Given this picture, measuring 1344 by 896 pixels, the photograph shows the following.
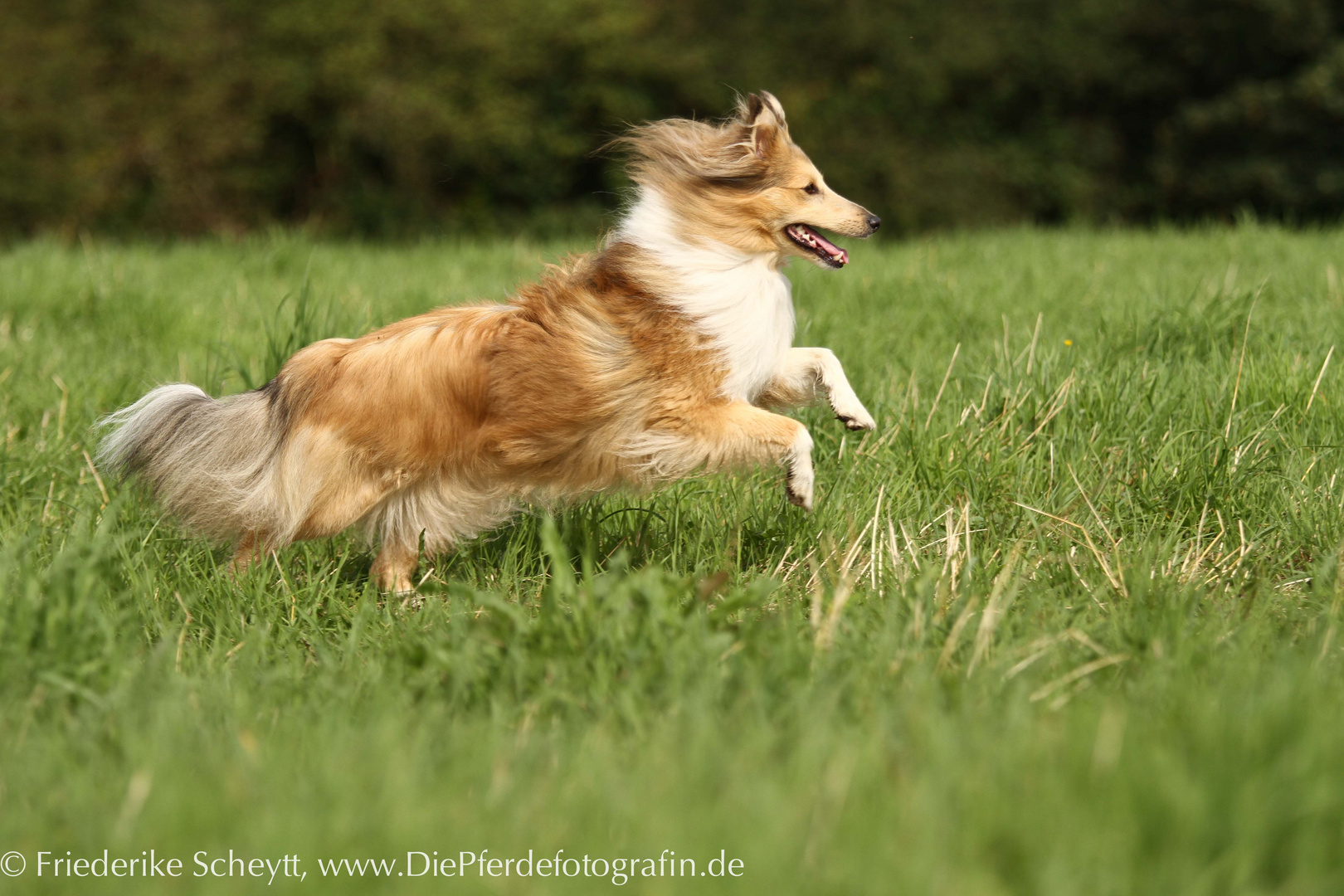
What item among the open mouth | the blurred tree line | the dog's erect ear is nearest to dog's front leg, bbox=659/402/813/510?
the open mouth

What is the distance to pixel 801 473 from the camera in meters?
3.60

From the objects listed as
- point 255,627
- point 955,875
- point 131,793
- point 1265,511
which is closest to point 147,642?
point 255,627

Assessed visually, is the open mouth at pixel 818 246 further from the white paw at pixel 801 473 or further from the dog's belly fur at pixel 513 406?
the white paw at pixel 801 473

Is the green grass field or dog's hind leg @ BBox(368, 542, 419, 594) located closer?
the green grass field

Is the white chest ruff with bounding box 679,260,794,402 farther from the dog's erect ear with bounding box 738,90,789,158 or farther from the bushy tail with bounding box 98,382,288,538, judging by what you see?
the bushy tail with bounding box 98,382,288,538

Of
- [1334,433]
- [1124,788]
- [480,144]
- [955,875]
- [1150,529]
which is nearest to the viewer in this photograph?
[955,875]

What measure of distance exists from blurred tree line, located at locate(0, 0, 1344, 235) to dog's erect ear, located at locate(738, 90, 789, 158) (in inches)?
550

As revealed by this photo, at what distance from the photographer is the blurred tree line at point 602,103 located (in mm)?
16969

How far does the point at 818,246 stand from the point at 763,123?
1.51 feet

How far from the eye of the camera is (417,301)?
22.0ft

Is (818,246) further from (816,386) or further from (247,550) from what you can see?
(247,550)

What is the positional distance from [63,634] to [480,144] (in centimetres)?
1665

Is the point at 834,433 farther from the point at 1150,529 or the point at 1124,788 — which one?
the point at 1124,788

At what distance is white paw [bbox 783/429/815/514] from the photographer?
3.59m
